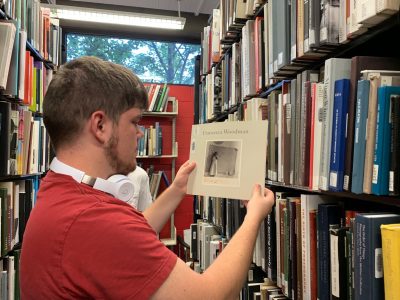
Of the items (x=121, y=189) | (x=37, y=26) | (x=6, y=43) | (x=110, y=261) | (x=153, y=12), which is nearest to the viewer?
(x=110, y=261)

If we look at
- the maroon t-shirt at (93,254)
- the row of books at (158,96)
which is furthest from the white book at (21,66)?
the row of books at (158,96)

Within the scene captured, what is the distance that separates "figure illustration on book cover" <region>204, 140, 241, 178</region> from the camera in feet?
4.10

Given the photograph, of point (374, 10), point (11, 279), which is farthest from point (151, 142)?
point (374, 10)

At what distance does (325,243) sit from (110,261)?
694 millimetres

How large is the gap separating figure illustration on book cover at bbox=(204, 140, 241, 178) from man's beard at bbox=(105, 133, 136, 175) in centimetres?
39

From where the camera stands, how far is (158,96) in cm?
450

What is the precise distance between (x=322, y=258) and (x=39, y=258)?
2.67 ft

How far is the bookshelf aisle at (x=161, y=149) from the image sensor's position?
14.5 feet

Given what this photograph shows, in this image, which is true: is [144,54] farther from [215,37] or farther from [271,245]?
[271,245]

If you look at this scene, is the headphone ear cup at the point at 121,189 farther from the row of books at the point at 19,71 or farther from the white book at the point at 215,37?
the white book at the point at 215,37

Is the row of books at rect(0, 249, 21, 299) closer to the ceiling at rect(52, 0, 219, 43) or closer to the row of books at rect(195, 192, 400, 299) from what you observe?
the row of books at rect(195, 192, 400, 299)

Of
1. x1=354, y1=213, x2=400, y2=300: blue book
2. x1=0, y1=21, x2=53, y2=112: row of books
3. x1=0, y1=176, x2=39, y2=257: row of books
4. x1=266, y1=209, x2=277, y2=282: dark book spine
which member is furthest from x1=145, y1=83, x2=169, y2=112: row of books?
x1=354, y1=213, x2=400, y2=300: blue book

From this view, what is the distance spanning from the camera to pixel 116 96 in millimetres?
921

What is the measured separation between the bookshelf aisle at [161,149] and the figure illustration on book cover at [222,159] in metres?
3.06
